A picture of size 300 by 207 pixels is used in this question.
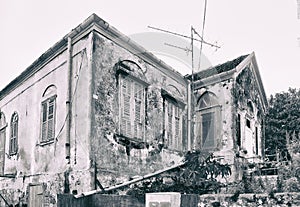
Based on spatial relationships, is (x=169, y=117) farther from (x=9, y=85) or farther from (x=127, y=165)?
(x=9, y=85)

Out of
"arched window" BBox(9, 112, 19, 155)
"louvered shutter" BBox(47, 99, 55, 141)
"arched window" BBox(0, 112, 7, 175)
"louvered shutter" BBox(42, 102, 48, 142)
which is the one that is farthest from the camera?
"arched window" BBox(0, 112, 7, 175)

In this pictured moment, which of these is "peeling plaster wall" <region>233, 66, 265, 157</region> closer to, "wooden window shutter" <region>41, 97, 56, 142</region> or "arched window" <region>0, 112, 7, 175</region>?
"wooden window shutter" <region>41, 97, 56, 142</region>

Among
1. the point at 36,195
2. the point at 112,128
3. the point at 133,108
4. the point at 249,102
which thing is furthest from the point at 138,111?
the point at 249,102

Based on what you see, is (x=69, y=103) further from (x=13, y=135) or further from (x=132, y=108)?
(x=13, y=135)

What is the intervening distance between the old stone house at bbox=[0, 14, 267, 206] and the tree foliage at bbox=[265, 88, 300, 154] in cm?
793

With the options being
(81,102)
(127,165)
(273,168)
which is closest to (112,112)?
(81,102)

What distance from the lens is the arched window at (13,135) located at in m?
14.5

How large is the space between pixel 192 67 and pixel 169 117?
2312 mm

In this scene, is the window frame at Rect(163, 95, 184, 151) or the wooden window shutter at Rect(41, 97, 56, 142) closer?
the wooden window shutter at Rect(41, 97, 56, 142)

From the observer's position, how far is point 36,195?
11.9 meters

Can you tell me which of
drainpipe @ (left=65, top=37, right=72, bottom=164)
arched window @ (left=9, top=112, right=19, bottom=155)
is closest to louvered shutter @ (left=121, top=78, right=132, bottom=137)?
drainpipe @ (left=65, top=37, right=72, bottom=164)

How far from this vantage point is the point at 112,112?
429 inches

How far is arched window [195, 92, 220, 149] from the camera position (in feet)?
48.3

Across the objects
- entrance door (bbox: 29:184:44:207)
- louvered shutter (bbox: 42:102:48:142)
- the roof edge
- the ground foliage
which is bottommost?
entrance door (bbox: 29:184:44:207)
